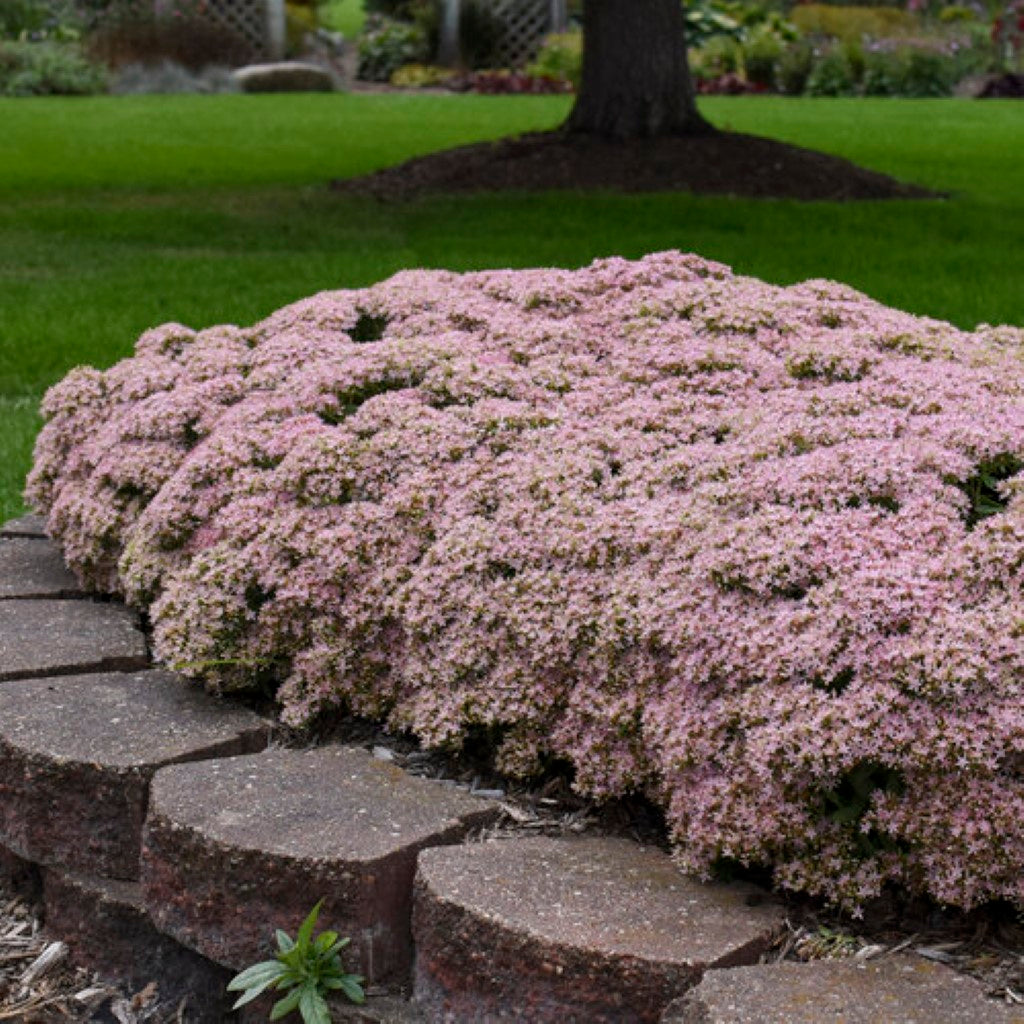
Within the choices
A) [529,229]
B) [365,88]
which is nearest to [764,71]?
[365,88]

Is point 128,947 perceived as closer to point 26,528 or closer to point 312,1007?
point 312,1007

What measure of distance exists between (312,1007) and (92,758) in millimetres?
697

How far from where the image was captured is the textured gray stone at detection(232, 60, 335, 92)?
27391 millimetres

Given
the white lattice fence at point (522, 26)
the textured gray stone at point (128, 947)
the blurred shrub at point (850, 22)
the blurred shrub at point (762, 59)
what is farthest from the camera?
the blurred shrub at point (850, 22)

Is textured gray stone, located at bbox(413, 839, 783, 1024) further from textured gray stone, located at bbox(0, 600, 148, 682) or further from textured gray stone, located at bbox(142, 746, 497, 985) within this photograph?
textured gray stone, located at bbox(0, 600, 148, 682)

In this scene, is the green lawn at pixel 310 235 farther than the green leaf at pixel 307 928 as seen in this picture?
Yes

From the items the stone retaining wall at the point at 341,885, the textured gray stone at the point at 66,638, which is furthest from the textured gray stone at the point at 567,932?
the textured gray stone at the point at 66,638

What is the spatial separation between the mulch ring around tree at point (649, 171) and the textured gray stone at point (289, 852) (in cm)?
931

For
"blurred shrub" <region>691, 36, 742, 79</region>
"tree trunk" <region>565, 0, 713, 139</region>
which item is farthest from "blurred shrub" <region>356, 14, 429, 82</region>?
"tree trunk" <region>565, 0, 713, 139</region>

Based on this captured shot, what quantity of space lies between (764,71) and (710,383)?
89.7 feet

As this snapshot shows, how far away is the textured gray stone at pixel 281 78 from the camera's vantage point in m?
27.4

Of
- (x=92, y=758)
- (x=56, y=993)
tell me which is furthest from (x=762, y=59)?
(x=56, y=993)

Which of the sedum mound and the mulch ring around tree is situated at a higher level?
the mulch ring around tree

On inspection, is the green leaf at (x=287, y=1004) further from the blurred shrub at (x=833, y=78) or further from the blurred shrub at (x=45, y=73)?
the blurred shrub at (x=833, y=78)
